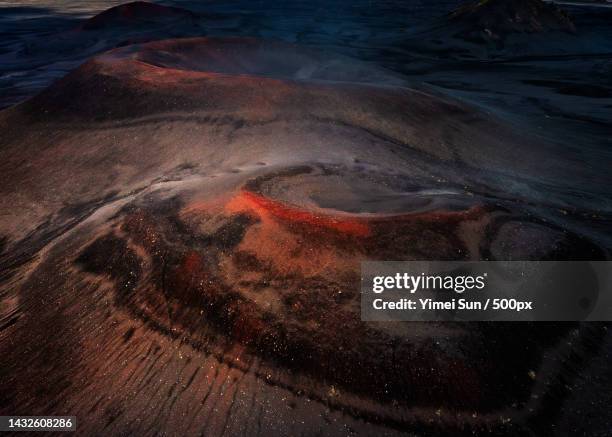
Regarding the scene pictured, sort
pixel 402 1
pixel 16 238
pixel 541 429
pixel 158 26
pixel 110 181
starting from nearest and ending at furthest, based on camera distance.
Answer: pixel 541 429 → pixel 16 238 → pixel 110 181 → pixel 158 26 → pixel 402 1

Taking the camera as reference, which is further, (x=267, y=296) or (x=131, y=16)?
(x=131, y=16)

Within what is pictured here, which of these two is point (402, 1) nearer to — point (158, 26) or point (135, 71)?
point (158, 26)

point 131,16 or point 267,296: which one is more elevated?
point 131,16

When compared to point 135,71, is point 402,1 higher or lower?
higher

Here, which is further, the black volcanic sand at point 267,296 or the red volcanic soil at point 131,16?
the red volcanic soil at point 131,16

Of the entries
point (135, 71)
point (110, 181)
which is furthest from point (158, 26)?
point (110, 181)
